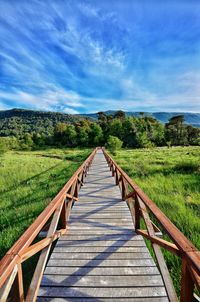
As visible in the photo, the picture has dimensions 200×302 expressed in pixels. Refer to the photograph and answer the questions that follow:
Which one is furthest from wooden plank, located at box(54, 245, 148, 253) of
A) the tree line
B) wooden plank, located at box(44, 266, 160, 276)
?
the tree line

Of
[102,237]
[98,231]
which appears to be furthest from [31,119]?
[102,237]

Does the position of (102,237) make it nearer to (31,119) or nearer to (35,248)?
(35,248)

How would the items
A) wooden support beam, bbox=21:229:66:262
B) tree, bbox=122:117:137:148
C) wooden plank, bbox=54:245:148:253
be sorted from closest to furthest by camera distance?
wooden support beam, bbox=21:229:66:262 < wooden plank, bbox=54:245:148:253 < tree, bbox=122:117:137:148

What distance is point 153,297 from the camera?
88.8 inches

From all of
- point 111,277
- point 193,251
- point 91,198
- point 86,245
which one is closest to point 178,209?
point 91,198

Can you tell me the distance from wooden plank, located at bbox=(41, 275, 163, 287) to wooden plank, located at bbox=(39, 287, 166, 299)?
0.06 meters

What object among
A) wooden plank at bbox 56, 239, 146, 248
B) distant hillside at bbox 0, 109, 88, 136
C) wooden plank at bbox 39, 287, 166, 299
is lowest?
wooden plank at bbox 39, 287, 166, 299

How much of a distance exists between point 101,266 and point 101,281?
0.30m

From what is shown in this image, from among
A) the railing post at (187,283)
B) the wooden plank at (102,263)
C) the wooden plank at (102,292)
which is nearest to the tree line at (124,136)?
the wooden plank at (102,263)

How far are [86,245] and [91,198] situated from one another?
8.99ft

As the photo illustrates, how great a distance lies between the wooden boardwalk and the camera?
7.60ft

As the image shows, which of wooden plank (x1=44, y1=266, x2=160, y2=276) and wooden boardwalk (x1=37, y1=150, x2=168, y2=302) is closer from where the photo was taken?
wooden boardwalk (x1=37, y1=150, x2=168, y2=302)

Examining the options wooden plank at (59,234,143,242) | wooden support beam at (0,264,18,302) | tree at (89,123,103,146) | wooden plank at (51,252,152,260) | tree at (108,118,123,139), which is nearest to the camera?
wooden support beam at (0,264,18,302)

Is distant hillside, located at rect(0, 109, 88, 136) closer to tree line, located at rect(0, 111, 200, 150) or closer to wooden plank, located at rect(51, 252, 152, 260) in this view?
tree line, located at rect(0, 111, 200, 150)
